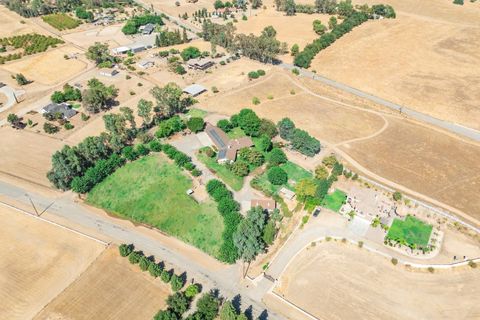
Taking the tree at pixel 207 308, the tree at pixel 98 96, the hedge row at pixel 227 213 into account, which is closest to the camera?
the tree at pixel 207 308

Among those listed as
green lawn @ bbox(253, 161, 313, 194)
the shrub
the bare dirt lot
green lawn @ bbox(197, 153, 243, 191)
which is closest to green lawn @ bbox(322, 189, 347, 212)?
green lawn @ bbox(253, 161, 313, 194)

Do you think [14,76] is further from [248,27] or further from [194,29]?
[248,27]

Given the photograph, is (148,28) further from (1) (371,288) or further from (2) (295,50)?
(1) (371,288)

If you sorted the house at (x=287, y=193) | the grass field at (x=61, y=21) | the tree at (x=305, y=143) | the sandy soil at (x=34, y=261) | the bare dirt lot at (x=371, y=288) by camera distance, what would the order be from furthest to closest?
the grass field at (x=61, y=21), the tree at (x=305, y=143), the house at (x=287, y=193), the sandy soil at (x=34, y=261), the bare dirt lot at (x=371, y=288)

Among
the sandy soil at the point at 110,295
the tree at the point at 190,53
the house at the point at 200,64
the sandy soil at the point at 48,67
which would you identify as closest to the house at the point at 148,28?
the tree at the point at 190,53

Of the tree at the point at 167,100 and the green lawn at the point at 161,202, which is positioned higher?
the tree at the point at 167,100

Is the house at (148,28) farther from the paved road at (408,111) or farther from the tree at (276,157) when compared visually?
the tree at (276,157)
